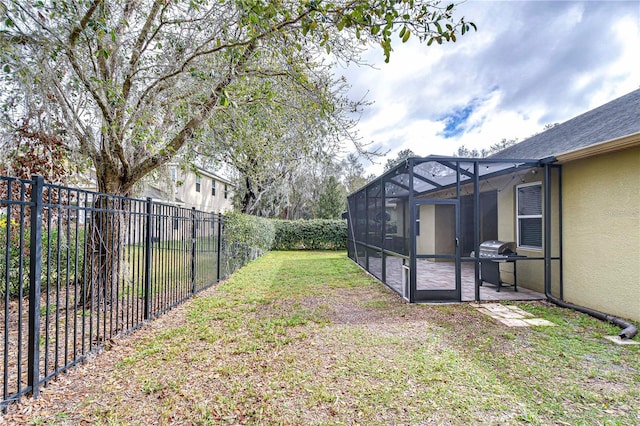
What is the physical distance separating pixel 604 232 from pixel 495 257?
1.69m

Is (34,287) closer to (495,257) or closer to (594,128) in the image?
(495,257)

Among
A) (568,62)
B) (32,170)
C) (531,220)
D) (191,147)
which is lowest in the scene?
(531,220)

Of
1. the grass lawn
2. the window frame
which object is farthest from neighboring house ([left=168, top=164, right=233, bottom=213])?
the window frame

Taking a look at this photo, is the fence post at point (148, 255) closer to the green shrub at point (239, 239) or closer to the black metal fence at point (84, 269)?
the black metal fence at point (84, 269)

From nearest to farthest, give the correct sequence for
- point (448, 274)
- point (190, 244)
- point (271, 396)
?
point (271, 396) < point (190, 244) < point (448, 274)

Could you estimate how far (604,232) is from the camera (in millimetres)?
4785

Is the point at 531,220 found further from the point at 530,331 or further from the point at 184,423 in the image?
the point at 184,423

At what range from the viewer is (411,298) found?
5598 millimetres

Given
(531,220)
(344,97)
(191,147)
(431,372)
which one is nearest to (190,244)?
(191,147)

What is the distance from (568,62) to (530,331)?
8694 mm

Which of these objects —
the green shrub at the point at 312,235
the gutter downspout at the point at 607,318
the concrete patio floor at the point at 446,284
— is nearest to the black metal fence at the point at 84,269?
the concrete patio floor at the point at 446,284

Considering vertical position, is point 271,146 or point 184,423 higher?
point 271,146

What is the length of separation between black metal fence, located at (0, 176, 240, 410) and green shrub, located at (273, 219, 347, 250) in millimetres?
9004

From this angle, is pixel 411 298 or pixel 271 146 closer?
pixel 411 298
